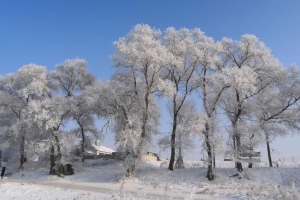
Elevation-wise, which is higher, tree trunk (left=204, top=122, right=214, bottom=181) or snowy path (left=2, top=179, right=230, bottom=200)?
tree trunk (left=204, top=122, right=214, bottom=181)

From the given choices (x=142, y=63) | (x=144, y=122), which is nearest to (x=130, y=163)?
(x=144, y=122)

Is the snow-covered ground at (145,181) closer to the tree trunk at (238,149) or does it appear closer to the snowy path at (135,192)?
the snowy path at (135,192)

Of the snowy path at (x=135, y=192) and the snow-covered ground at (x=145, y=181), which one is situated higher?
the snow-covered ground at (x=145, y=181)

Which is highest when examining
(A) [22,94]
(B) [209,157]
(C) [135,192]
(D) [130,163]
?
(A) [22,94]

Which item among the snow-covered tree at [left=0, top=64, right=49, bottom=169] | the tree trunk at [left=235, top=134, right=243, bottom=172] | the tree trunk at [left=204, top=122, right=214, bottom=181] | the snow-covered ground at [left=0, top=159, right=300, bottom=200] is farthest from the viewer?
the snow-covered tree at [left=0, top=64, right=49, bottom=169]

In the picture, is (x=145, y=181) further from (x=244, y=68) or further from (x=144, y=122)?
(x=244, y=68)

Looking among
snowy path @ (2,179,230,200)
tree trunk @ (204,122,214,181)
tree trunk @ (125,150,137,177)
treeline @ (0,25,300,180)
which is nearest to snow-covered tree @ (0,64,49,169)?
treeline @ (0,25,300,180)

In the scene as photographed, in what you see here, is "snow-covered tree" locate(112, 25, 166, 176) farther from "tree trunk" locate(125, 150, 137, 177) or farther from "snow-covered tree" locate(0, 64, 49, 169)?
"snow-covered tree" locate(0, 64, 49, 169)

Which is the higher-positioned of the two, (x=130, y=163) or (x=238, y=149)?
(x=238, y=149)

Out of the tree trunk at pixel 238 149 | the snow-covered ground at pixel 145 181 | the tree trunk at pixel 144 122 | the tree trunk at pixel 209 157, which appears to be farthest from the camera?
the tree trunk at pixel 144 122

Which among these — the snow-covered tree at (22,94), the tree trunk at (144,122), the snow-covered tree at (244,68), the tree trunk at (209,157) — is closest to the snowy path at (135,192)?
the tree trunk at (144,122)

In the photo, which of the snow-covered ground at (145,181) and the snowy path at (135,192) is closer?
the snowy path at (135,192)

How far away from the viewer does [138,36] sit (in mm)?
36969

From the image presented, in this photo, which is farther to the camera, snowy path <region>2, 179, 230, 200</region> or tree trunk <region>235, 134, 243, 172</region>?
tree trunk <region>235, 134, 243, 172</region>
